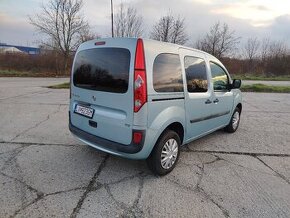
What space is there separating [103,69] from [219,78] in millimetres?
2510

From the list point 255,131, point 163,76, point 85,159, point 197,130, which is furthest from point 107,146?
point 255,131

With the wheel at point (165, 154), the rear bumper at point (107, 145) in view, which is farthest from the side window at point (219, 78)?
the rear bumper at point (107, 145)

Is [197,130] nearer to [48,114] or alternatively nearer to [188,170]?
[188,170]

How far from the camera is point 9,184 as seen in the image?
3025 millimetres

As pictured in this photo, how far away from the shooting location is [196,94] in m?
3.83

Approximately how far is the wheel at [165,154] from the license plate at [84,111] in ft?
3.39

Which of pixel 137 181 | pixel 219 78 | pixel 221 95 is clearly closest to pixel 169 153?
pixel 137 181

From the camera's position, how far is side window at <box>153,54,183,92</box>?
121 inches

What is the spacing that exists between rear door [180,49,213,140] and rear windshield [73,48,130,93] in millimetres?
1042

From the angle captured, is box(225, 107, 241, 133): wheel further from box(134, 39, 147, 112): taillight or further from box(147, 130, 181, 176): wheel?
box(134, 39, 147, 112): taillight

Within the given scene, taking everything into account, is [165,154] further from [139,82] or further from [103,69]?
[103,69]

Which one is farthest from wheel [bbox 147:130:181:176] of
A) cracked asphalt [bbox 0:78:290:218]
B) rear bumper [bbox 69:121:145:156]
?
rear bumper [bbox 69:121:145:156]

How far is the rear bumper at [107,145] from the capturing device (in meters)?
3.02

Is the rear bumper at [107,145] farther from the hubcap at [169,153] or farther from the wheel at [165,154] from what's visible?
the hubcap at [169,153]
